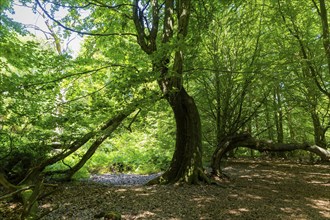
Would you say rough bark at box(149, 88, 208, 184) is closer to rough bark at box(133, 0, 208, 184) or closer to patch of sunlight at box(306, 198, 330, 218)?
rough bark at box(133, 0, 208, 184)

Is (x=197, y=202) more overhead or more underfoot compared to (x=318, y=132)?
more underfoot

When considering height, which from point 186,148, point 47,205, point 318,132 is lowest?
point 47,205

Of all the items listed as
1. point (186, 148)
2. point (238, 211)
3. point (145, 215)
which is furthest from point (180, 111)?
point (145, 215)

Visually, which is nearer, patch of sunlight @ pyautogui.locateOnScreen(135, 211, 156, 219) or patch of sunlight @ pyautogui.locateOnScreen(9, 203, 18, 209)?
patch of sunlight @ pyautogui.locateOnScreen(135, 211, 156, 219)

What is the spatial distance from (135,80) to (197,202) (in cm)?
238

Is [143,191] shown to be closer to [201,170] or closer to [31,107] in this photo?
[201,170]

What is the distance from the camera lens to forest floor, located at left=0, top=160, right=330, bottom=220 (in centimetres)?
425

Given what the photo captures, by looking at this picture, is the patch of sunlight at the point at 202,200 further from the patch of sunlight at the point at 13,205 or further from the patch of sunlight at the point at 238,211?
the patch of sunlight at the point at 13,205

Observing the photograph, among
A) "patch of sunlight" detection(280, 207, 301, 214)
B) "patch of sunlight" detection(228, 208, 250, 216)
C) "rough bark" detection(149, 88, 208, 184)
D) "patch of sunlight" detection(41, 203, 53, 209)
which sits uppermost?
"rough bark" detection(149, 88, 208, 184)

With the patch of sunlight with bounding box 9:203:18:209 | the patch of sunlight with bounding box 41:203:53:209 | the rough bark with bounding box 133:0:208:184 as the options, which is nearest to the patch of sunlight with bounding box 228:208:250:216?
the rough bark with bounding box 133:0:208:184

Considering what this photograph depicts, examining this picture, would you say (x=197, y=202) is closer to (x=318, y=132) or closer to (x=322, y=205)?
(x=322, y=205)

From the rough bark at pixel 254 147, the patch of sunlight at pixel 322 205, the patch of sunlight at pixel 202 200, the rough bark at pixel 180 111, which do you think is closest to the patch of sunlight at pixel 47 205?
the rough bark at pixel 180 111

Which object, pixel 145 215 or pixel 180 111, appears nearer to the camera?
pixel 145 215

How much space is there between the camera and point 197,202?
478 centimetres
